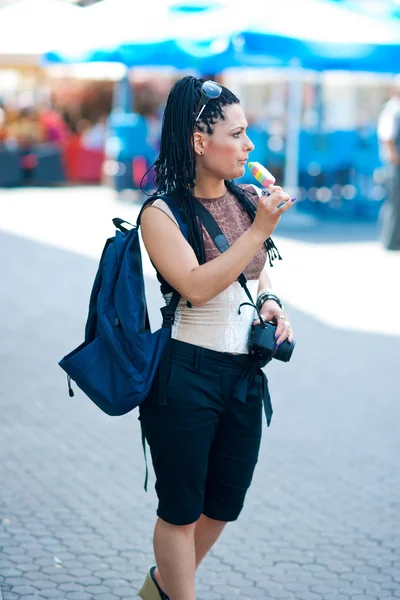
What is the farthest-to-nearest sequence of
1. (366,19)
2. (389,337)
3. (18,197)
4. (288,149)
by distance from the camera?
(18,197) < (288,149) < (366,19) < (389,337)

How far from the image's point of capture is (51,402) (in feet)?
20.6

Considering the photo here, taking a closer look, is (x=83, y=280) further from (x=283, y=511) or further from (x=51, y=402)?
(x=283, y=511)

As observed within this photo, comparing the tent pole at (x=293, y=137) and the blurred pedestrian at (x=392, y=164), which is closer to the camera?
the blurred pedestrian at (x=392, y=164)

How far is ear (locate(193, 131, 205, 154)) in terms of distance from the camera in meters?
2.91

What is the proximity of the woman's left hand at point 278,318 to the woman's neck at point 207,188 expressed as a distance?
39 cm

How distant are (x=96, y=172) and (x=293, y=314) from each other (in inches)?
573

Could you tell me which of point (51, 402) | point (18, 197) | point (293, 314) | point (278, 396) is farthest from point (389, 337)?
point (18, 197)

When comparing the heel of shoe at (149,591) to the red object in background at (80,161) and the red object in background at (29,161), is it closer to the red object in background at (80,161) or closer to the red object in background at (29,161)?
the red object in background at (29,161)

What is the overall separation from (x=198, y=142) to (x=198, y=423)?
81cm

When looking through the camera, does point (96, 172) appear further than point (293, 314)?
Yes

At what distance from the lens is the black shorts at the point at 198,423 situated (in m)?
2.95

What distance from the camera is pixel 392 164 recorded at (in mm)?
12984

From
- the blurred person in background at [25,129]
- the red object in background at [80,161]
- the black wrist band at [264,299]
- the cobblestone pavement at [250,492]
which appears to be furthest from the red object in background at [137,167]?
the black wrist band at [264,299]

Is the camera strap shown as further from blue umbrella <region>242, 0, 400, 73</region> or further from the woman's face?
blue umbrella <region>242, 0, 400, 73</region>
